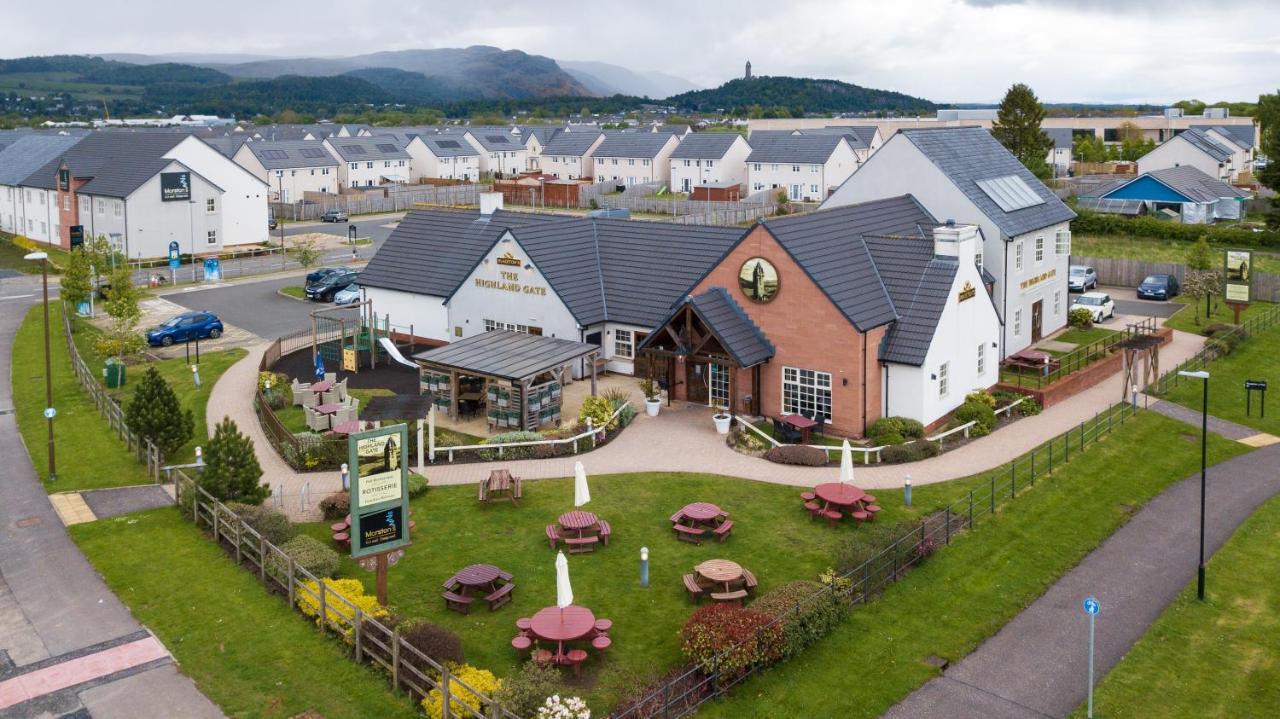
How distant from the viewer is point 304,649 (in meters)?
21.5

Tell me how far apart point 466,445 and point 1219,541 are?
827 inches

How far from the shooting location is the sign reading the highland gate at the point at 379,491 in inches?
871

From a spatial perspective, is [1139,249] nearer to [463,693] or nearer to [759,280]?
[759,280]

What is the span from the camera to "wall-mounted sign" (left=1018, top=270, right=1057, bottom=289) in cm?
4566

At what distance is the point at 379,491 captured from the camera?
2266cm

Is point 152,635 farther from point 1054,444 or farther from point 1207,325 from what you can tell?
point 1207,325

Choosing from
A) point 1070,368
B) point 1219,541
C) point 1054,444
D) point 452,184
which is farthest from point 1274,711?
point 452,184

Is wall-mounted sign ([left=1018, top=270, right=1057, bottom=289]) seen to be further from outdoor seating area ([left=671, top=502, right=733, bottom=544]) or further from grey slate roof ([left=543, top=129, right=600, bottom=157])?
grey slate roof ([left=543, top=129, right=600, bottom=157])

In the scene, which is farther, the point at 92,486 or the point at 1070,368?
the point at 1070,368

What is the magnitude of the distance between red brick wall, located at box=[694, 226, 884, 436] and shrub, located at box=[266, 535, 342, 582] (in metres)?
16.3

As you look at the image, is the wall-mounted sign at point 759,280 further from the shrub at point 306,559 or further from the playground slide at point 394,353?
the shrub at point 306,559

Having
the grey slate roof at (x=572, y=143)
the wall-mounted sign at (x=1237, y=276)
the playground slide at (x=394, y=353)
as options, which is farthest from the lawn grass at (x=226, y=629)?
the grey slate roof at (x=572, y=143)

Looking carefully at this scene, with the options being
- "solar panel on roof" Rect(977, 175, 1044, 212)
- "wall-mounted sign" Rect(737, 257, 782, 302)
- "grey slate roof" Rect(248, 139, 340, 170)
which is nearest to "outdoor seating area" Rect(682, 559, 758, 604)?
"wall-mounted sign" Rect(737, 257, 782, 302)

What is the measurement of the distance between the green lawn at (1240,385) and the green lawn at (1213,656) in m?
13.6
